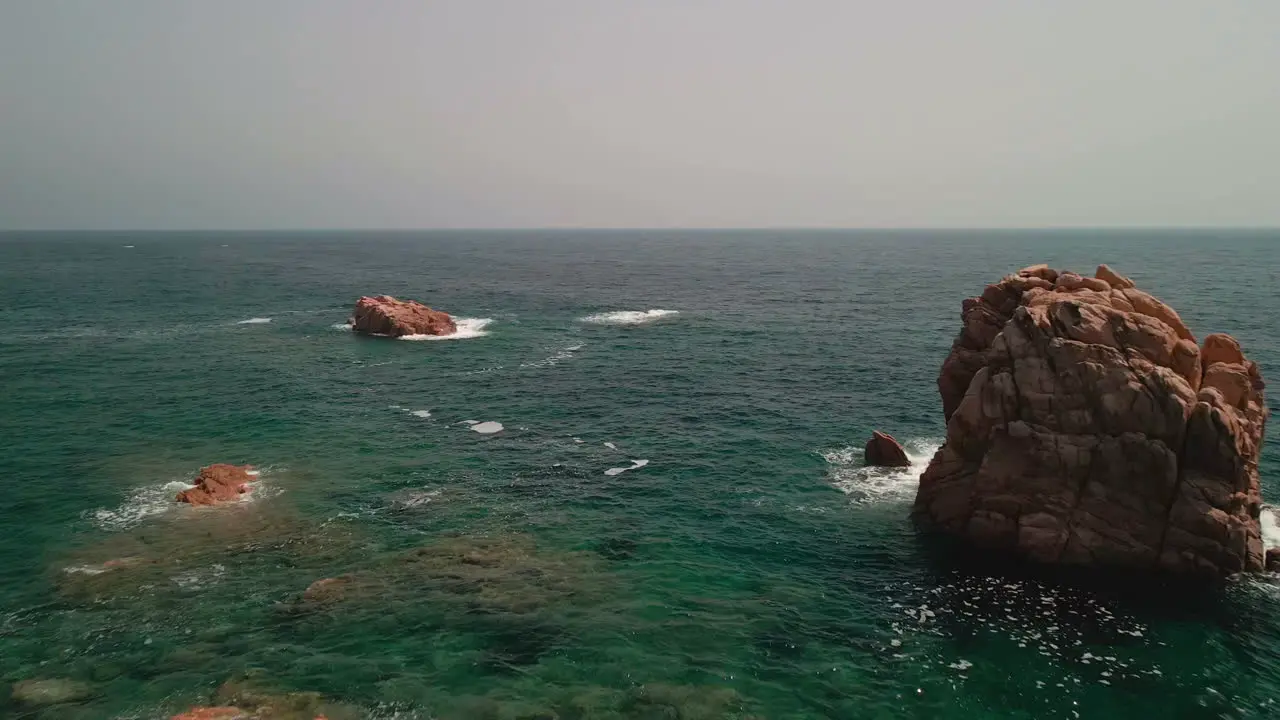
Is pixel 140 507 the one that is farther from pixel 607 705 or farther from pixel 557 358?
pixel 557 358

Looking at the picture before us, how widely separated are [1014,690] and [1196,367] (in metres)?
24.2

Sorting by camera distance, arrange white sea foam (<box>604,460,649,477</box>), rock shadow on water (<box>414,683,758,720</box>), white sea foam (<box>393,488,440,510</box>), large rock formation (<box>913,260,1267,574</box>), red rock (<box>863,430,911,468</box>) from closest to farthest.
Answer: rock shadow on water (<box>414,683,758,720</box>) → large rock formation (<box>913,260,1267,574</box>) → white sea foam (<box>393,488,440,510</box>) → red rock (<box>863,430,911,468</box>) → white sea foam (<box>604,460,649,477</box>)

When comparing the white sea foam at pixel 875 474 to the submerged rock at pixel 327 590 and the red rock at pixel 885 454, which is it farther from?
the submerged rock at pixel 327 590

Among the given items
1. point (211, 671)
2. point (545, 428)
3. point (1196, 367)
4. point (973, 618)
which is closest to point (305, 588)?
point (211, 671)

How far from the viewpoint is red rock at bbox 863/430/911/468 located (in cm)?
5938

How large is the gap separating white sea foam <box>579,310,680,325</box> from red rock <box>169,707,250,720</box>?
101 metres

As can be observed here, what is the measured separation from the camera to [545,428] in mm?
70812

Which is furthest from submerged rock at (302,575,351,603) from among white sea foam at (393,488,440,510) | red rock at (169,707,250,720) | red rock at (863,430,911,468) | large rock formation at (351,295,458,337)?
large rock formation at (351,295,458,337)

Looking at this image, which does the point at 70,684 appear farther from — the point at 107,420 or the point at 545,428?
the point at 107,420

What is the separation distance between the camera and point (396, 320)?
11475 cm

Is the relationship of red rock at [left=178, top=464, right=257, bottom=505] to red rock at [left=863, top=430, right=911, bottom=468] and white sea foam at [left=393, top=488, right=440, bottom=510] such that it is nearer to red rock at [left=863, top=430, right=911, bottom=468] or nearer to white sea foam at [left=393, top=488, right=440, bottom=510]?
white sea foam at [left=393, top=488, right=440, bottom=510]

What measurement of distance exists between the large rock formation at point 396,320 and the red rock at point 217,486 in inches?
2349

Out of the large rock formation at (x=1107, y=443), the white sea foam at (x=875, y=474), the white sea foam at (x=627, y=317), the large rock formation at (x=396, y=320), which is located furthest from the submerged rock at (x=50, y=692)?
the white sea foam at (x=627, y=317)

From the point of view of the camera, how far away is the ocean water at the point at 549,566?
3378 centimetres
